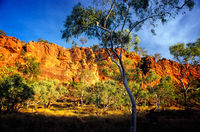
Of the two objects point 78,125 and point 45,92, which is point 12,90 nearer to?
point 78,125

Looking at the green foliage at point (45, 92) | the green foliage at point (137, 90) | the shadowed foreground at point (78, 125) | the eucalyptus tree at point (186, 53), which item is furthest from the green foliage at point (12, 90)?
the eucalyptus tree at point (186, 53)

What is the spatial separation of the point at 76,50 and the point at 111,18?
68.9 metres

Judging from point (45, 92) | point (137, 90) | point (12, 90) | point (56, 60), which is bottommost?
point (45, 92)

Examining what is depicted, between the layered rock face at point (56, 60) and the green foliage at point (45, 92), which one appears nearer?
the green foliage at point (45, 92)

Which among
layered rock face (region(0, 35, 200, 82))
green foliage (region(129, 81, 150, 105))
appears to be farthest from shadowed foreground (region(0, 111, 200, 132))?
layered rock face (region(0, 35, 200, 82))

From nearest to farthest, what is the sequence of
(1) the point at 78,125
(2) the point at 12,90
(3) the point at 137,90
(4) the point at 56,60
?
(1) the point at 78,125, (2) the point at 12,90, (3) the point at 137,90, (4) the point at 56,60

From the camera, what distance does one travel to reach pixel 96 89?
88.7 ft

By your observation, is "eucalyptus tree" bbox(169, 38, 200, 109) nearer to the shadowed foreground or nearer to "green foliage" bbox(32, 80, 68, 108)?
the shadowed foreground

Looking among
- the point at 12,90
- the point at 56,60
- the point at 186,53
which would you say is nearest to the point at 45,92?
the point at 12,90

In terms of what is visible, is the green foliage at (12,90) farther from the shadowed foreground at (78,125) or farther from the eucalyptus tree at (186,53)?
the eucalyptus tree at (186,53)

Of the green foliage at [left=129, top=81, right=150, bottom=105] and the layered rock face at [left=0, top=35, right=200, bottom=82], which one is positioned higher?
the layered rock face at [left=0, top=35, right=200, bottom=82]

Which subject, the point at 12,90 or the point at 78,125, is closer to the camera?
the point at 78,125

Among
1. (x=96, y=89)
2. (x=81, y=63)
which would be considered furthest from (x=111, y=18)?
(x=81, y=63)

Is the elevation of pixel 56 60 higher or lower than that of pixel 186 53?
higher
